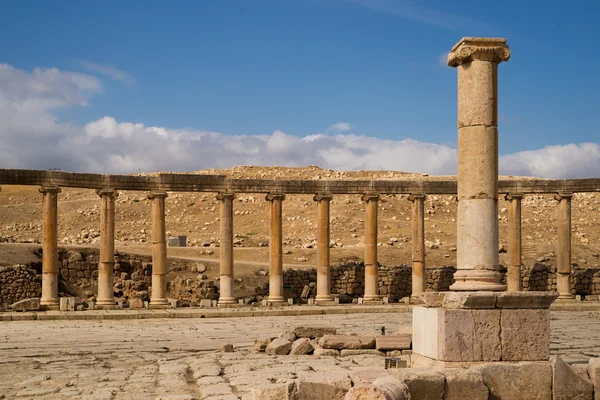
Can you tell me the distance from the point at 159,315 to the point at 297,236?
35732 millimetres

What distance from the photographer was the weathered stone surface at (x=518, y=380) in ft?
42.3

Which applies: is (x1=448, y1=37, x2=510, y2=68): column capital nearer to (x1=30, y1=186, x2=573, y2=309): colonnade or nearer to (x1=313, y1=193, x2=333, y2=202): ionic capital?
(x1=30, y1=186, x2=573, y2=309): colonnade

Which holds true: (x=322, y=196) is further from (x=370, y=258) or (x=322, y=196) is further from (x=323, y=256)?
(x=370, y=258)

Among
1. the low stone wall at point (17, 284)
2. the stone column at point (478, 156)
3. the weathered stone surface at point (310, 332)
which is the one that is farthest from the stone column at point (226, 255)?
the stone column at point (478, 156)

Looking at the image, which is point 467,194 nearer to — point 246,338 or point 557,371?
point 557,371

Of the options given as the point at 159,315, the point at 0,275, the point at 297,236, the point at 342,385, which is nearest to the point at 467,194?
the point at 342,385

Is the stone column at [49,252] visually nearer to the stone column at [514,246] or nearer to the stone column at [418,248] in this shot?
the stone column at [418,248]

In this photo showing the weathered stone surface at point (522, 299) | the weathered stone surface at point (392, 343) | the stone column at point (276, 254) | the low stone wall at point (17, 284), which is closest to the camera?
the weathered stone surface at point (522, 299)

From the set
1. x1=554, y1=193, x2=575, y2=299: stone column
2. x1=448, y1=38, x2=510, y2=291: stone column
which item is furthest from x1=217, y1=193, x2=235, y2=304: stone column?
x1=448, y1=38, x2=510, y2=291: stone column

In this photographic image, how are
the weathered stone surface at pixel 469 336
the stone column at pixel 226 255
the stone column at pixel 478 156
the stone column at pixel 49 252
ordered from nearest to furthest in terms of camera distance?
the weathered stone surface at pixel 469 336
the stone column at pixel 478 156
the stone column at pixel 49 252
the stone column at pixel 226 255

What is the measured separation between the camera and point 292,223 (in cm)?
7100

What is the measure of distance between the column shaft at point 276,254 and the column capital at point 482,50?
2043cm

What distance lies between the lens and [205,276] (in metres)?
42.7

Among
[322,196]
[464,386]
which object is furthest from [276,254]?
[464,386]
